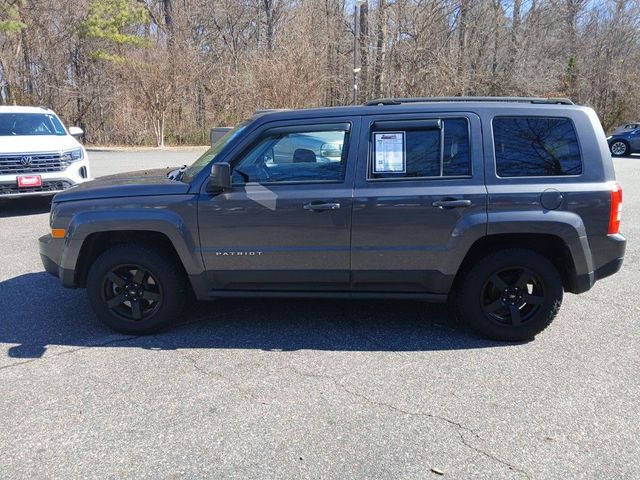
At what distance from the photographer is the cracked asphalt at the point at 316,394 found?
103 inches

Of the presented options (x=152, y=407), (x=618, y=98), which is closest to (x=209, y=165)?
(x=152, y=407)

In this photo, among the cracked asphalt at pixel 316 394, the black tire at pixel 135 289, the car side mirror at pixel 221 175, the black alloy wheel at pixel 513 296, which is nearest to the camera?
the cracked asphalt at pixel 316 394

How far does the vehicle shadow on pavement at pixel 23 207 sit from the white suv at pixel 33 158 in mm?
685

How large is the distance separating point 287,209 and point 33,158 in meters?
6.70

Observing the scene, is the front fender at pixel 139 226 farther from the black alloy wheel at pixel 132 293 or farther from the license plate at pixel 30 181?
the license plate at pixel 30 181

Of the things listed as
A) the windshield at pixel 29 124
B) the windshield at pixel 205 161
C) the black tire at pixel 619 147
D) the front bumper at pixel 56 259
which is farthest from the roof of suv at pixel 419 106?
the black tire at pixel 619 147

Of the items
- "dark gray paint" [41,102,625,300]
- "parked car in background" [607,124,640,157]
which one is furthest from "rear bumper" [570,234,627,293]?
"parked car in background" [607,124,640,157]

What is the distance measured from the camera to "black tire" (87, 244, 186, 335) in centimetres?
400

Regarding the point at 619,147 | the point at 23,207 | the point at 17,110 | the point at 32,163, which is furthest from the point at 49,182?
the point at 619,147

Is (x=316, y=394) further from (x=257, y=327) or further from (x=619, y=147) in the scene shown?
(x=619, y=147)

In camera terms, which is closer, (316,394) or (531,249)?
(316,394)

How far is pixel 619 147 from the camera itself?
2191 centimetres

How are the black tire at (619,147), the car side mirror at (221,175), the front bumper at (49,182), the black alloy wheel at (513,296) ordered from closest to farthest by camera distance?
1. the car side mirror at (221,175)
2. the black alloy wheel at (513,296)
3. the front bumper at (49,182)
4. the black tire at (619,147)

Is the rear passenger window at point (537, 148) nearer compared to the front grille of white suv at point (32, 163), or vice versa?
the rear passenger window at point (537, 148)
